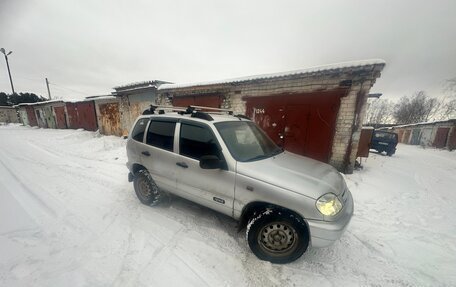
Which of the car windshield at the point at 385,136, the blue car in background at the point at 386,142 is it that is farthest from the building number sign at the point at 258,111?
the car windshield at the point at 385,136

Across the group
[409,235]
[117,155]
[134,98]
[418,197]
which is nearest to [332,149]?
[418,197]

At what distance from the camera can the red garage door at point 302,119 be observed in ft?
20.0

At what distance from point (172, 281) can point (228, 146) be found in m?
1.71

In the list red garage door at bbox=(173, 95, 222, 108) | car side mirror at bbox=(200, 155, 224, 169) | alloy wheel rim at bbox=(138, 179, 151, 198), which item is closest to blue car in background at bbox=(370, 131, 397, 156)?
red garage door at bbox=(173, 95, 222, 108)

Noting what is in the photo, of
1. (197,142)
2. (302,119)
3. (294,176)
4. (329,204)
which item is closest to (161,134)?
(197,142)

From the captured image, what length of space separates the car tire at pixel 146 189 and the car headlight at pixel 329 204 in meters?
2.76

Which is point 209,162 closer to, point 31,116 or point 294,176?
point 294,176

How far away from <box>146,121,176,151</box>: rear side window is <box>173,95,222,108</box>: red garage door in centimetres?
568

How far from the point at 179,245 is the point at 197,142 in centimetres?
148

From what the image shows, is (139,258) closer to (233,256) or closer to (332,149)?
(233,256)

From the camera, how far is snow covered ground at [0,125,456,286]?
6.87 feet

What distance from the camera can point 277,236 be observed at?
2.32 meters

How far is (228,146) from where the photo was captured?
2.61 meters

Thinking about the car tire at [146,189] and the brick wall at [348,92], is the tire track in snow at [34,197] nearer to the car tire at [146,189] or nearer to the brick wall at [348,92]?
the car tire at [146,189]
